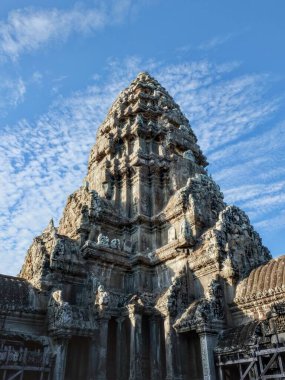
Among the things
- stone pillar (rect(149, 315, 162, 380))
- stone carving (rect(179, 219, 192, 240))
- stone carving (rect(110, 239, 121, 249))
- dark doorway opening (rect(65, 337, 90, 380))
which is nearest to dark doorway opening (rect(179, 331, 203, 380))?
stone pillar (rect(149, 315, 162, 380))

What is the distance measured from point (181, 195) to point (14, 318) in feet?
40.1

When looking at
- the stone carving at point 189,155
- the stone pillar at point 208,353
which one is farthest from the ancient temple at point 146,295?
the stone carving at point 189,155

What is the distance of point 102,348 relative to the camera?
16750 mm

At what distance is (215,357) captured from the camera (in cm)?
1473

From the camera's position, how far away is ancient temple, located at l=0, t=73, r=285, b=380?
48.2 feet

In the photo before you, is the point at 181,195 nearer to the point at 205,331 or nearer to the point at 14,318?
the point at 205,331

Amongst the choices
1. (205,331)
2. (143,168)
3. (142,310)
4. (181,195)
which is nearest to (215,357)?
(205,331)

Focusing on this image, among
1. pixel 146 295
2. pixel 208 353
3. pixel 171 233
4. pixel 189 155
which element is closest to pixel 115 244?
pixel 171 233

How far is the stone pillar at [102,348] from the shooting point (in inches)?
640

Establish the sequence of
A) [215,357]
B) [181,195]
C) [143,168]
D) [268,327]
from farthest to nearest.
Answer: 1. [143,168]
2. [181,195]
3. [215,357]
4. [268,327]

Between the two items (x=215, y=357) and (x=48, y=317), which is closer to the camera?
(x=215, y=357)

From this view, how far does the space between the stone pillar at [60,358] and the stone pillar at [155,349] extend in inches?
174

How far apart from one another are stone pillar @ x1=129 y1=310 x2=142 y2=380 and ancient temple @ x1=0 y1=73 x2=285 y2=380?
0.17 feet

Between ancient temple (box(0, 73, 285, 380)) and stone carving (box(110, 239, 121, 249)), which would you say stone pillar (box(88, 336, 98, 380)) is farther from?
stone carving (box(110, 239, 121, 249))
